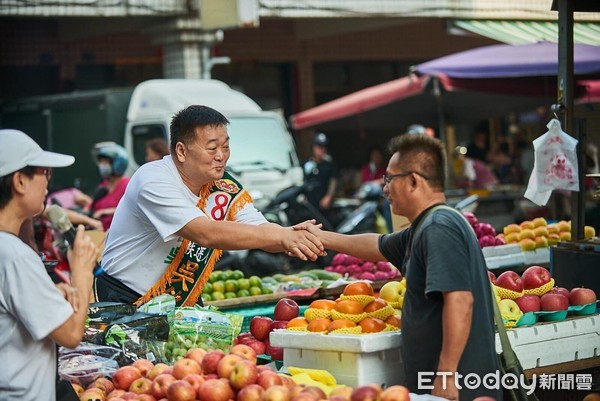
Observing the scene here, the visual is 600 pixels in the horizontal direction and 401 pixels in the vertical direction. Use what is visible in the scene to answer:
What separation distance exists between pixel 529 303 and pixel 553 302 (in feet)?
0.42

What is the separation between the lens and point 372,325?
4891 millimetres

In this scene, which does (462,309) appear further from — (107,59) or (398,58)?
(398,58)

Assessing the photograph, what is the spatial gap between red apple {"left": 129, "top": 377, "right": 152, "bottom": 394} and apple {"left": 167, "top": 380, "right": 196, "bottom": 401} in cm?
27

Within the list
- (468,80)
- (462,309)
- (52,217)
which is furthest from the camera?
(468,80)

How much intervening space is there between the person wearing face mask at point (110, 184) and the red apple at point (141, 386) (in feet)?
20.8

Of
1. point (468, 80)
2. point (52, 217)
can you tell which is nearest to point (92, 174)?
point (468, 80)

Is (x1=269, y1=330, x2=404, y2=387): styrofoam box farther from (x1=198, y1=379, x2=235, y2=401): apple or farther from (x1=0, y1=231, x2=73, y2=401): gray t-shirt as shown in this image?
(x1=0, y1=231, x2=73, y2=401): gray t-shirt

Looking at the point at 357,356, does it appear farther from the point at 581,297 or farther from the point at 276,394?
the point at 581,297

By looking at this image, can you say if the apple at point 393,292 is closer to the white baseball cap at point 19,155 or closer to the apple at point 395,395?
the apple at point 395,395

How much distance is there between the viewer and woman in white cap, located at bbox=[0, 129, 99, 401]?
152 inches

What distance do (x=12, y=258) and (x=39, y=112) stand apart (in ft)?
46.9

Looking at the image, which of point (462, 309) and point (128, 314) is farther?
point (128, 314)

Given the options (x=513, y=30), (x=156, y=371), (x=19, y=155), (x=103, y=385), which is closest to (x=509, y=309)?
(x=156, y=371)

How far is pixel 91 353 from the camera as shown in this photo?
5090mm
